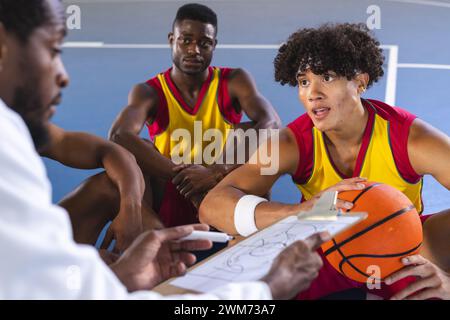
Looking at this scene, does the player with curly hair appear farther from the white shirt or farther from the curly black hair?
the white shirt

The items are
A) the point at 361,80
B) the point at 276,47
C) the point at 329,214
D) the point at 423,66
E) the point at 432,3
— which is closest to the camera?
the point at 329,214

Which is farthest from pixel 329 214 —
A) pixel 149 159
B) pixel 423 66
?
pixel 423 66

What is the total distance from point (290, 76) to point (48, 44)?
1.58 metres

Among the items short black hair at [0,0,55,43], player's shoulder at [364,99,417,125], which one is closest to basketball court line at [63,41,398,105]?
player's shoulder at [364,99,417,125]

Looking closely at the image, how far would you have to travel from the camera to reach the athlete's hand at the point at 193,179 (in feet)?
9.85

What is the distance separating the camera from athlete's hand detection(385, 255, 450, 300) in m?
1.91

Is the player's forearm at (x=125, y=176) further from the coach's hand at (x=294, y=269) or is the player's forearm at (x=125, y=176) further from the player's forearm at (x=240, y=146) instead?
the coach's hand at (x=294, y=269)

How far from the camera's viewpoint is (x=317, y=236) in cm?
147

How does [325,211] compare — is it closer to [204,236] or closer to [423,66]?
[204,236]

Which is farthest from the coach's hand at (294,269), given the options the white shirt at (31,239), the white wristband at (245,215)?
the white wristband at (245,215)

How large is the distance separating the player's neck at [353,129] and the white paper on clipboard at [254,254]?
2.36 feet

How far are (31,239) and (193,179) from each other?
2.01 meters

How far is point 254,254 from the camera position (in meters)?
1.64

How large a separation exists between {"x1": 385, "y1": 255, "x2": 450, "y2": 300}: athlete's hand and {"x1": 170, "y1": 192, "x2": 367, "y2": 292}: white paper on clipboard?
0.37 metres
